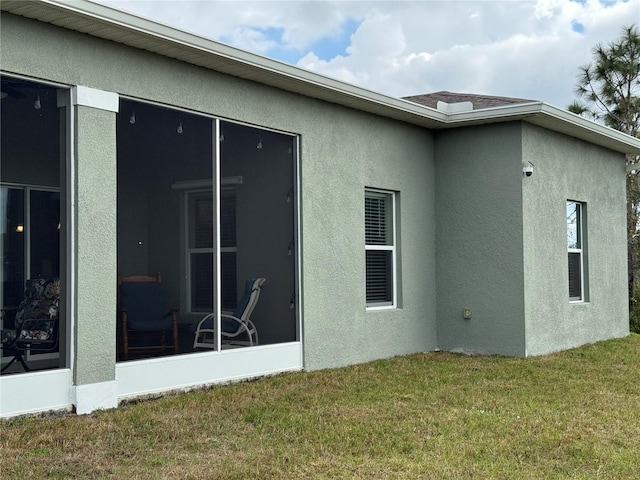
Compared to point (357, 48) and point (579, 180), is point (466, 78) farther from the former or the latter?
point (579, 180)

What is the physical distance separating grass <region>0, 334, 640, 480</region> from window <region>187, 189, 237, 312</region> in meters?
1.21

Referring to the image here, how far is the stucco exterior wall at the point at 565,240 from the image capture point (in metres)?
9.60

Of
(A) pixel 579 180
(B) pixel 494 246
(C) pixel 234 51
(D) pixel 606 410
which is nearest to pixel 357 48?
(A) pixel 579 180

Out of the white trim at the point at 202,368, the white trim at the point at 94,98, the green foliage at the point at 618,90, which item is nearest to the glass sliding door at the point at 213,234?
the white trim at the point at 202,368

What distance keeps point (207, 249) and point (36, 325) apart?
2.25m

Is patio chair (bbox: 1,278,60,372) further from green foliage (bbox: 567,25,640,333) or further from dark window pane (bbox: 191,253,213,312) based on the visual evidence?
green foliage (bbox: 567,25,640,333)

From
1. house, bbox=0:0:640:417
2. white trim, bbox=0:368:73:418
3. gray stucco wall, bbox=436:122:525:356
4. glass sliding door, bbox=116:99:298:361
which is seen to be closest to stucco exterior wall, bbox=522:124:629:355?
house, bbox=0:0:640:417

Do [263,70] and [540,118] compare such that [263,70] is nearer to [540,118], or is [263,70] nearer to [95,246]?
[95,246]

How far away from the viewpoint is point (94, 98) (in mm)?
6008

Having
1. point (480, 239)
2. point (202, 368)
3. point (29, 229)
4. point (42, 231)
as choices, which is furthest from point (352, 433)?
point (29, 229)

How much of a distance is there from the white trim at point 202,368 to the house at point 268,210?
22mm

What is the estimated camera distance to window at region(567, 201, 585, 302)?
35.7 feet

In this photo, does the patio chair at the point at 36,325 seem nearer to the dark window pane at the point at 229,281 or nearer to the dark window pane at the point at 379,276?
the dark window pane at the point at 229,281

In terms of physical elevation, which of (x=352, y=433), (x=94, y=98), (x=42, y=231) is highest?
(x=94, y=98)
